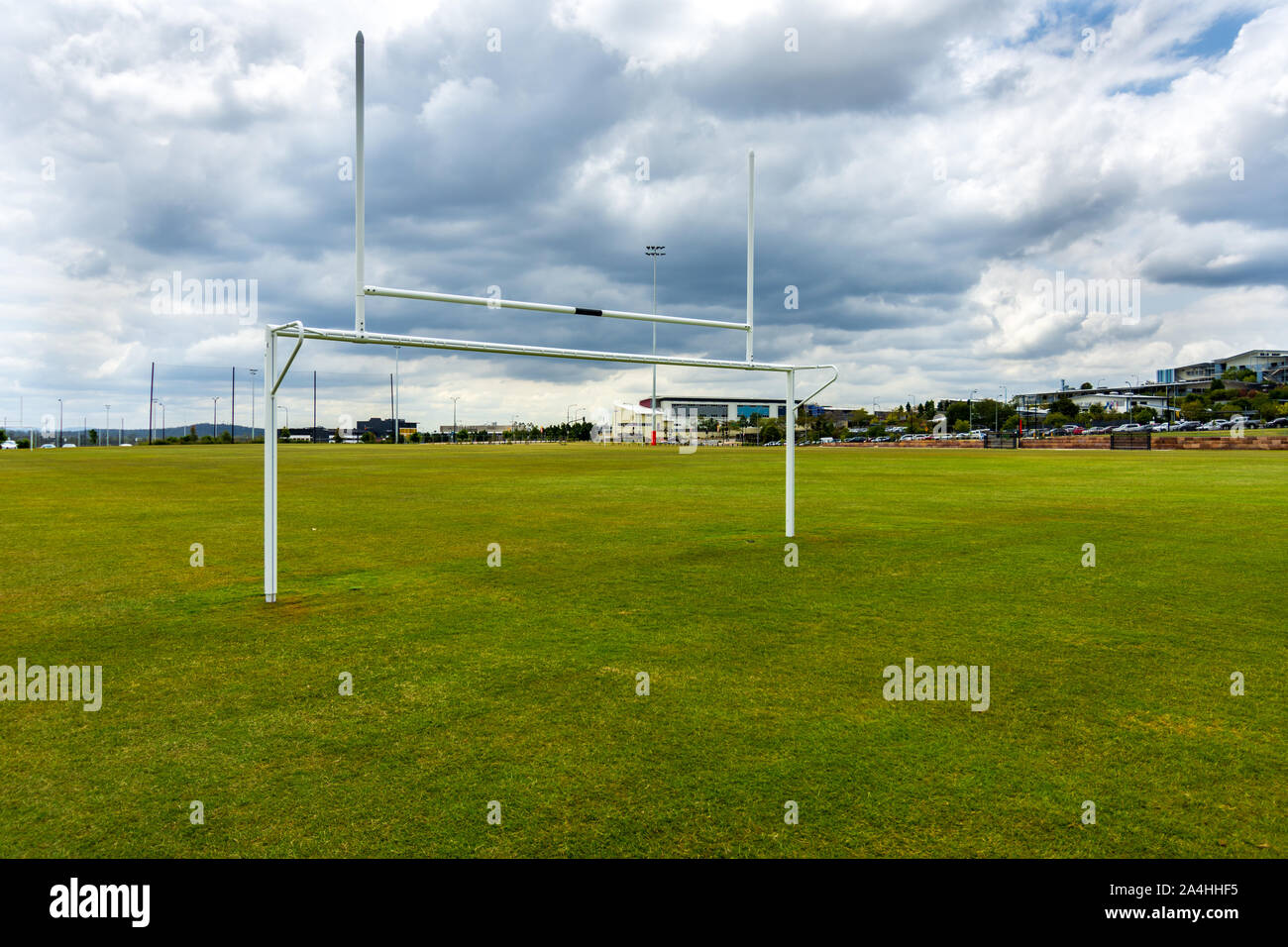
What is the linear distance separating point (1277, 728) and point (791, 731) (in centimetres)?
290

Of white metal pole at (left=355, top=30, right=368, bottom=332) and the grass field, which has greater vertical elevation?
white metal pole at (left=355, top=30, right=368, bottom=332)

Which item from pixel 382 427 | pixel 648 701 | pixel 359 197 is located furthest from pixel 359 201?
pixel 382 427

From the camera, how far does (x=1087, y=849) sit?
3154 millimetres

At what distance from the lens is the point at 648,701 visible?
16.1 ft

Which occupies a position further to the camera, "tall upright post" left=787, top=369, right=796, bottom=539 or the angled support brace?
"tall upright post" left=787, top=369, right=796, bottom=539

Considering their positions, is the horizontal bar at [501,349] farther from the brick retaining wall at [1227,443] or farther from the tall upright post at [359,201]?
the brick retaining wall at [1227,443]

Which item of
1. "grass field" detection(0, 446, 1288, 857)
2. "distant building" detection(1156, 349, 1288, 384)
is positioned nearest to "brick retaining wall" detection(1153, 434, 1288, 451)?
"grass field" detection(0, 446, 1288, 857)

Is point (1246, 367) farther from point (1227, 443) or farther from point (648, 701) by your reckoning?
point (648, 701)

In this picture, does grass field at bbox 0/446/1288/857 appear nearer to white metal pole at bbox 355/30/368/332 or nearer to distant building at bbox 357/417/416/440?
white metal pole at bbox 355/30/368/332

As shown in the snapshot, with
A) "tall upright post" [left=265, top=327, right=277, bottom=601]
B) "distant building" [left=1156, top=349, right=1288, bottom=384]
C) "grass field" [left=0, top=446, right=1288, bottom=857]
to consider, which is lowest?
"grass field" [left=0, top=446, right=1288, bottom=857]

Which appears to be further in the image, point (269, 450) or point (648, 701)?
point (269, 450)

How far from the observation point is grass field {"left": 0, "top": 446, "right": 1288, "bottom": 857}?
335 centimetres

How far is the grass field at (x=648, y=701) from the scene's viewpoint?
11.0 feet

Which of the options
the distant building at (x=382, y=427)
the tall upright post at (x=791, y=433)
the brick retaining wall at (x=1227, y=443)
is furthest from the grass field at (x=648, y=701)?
the distant building at (x=382, y=427)
